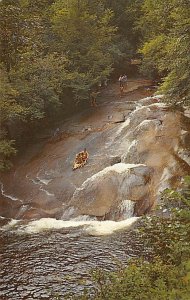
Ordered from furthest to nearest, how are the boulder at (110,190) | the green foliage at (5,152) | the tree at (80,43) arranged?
the tree at (80,43)
the green foliage at (5,152)
the boulder at (110,190)

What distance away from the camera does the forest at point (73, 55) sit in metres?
16.1

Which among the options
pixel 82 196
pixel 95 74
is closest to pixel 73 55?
pixel 95 74

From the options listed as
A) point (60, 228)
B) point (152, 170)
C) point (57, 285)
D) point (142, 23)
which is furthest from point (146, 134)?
point (142, 23)

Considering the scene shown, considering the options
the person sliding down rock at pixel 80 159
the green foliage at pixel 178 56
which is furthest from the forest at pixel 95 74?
the person sliding down rock at pixel 80 159

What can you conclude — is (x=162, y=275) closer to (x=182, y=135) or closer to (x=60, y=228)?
(x=60, y=228)

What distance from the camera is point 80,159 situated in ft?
55.6

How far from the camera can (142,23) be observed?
3041 cm

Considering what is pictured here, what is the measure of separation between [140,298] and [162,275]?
539 millimetres

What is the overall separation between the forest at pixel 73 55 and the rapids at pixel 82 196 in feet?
5.18

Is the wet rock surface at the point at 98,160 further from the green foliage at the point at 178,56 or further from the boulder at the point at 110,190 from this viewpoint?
the green foliage at the point at 178,56

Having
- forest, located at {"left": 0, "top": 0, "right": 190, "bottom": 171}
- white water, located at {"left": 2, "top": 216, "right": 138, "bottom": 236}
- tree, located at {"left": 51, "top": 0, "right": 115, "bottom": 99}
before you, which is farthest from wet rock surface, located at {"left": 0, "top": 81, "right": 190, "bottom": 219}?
tree, located at {"left": 51, "top": 0, "right": 115, "bottom": 99}

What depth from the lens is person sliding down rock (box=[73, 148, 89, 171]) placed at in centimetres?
1668

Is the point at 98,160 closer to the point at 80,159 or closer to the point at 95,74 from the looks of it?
the point at 80,159

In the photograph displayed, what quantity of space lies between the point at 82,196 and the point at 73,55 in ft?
42.2
